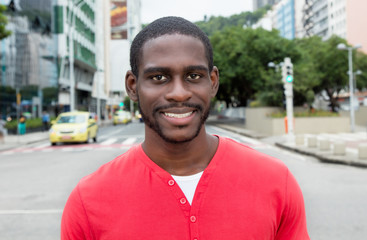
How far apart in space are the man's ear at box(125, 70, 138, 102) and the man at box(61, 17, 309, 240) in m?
0.06

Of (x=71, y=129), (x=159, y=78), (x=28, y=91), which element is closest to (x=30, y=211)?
(x=159, y=78)

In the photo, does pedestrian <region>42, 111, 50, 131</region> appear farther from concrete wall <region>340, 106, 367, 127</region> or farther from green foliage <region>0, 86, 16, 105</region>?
concrete wall <region>340, 106, 367, 127</region>

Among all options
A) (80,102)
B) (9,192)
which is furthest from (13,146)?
(80,102)

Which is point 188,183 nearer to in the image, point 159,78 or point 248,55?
point 159,78

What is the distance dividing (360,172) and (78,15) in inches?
1721

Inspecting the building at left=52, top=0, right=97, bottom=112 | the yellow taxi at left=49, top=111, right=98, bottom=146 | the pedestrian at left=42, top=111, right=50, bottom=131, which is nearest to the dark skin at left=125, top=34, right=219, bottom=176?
the yellow taxi at left=49, top=111, right=98, bottom=146

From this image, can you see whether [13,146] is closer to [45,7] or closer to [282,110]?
[282,110]

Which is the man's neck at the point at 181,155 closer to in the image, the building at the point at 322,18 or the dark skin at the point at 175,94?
the dark skin at the point at 175,94

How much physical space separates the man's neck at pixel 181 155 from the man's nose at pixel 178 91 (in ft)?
0.63

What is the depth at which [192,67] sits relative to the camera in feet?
5.00

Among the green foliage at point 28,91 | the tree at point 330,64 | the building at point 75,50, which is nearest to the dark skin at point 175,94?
the building at point 75,50

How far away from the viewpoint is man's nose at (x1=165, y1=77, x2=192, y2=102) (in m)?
1.52

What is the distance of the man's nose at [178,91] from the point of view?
152 centimetres

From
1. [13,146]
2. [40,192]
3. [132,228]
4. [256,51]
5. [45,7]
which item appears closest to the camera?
[132,228]
